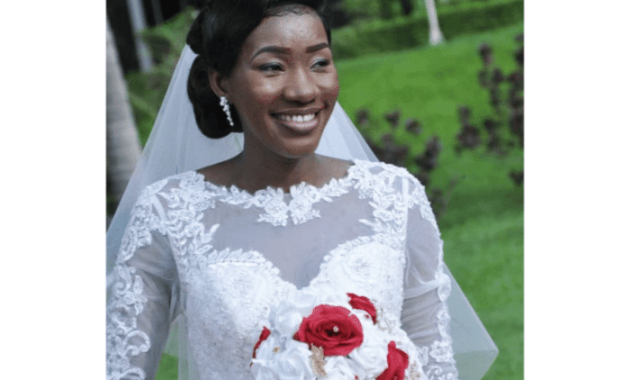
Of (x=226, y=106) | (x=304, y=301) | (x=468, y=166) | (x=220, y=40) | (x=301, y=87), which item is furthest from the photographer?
(x=468, y=166)

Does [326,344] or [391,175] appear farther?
[391,175]

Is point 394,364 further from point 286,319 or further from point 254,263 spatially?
point 254,263

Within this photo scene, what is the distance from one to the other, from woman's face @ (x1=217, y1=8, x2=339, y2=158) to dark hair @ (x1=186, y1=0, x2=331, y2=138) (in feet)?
0.09

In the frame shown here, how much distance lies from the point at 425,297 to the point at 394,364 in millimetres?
486

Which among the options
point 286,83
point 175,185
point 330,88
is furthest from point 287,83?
point 175,185

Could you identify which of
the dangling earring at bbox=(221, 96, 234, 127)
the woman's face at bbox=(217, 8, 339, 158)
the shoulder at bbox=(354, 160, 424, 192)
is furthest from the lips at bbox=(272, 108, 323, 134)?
the shoulder at bbox=(354, 160, 424, 192)

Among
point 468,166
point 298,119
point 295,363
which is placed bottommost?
point 468,166

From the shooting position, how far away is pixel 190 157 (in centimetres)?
251

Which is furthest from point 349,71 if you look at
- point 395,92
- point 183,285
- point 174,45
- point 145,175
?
point 183,285

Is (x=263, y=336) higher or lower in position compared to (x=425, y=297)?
higher

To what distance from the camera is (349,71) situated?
22.4 ft

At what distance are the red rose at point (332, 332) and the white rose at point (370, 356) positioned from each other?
2 centimetres

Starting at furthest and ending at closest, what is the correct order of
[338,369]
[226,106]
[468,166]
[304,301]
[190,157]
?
[468,166] → [190,157] → [226,106] → [304,301] → [338,369]

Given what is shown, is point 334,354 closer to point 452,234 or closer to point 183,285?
point 183,285
